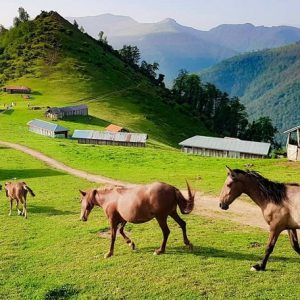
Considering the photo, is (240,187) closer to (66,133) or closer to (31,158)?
(31,158)

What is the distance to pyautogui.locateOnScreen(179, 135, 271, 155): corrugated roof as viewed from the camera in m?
76.2

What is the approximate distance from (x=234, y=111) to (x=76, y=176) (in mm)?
116164

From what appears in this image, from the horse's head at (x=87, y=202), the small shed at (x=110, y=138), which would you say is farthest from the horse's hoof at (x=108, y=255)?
the small shed at (x=110, y=138)

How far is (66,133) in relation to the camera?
261 ft

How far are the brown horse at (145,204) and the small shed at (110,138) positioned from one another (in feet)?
194

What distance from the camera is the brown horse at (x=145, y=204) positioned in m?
16.1

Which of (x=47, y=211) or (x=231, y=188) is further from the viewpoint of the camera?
(x=47, y=211)

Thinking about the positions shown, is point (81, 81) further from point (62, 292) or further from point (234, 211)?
point (62, 292)

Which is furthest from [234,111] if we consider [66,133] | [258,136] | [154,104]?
[66,133]

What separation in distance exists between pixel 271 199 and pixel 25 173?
2983cm

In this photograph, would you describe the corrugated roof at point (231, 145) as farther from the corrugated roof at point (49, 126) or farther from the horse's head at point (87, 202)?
the horse's head at point (87, 202)

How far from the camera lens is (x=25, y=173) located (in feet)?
132

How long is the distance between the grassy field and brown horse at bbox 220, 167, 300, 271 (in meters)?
1.26

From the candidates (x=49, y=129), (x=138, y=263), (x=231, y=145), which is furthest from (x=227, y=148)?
(x=138, y=263)
